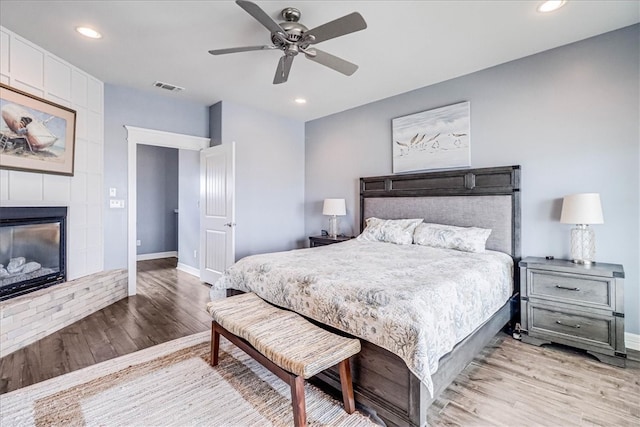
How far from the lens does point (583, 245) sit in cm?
268

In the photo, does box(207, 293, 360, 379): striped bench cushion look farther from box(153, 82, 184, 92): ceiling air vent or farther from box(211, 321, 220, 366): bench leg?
box(153, 82, 184, 92): ceiling air vent

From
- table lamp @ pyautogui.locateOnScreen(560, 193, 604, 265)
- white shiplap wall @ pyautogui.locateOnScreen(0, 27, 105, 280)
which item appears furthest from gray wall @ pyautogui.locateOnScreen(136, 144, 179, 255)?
table lamp @ pyautogui.locateOnScreen(560, 193, 604, 265)

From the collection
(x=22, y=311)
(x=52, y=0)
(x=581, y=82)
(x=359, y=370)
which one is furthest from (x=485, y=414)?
(x=52, y=0)

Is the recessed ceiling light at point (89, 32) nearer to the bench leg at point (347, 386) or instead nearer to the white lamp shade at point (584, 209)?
the bench leg at point (347, 386)

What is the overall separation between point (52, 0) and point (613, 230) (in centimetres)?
487

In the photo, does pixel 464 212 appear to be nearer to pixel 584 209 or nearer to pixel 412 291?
pixel 584 209

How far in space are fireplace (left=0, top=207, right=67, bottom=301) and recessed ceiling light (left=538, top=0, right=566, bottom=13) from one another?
15.4ft

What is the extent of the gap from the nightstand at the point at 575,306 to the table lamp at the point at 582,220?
0.12 metres

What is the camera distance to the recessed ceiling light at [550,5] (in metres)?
2.25

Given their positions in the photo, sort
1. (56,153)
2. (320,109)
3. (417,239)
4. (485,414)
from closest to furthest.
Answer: (485,414) → (56,153) → (417,239) → (320,109)

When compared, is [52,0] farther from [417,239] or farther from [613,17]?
[613,17]

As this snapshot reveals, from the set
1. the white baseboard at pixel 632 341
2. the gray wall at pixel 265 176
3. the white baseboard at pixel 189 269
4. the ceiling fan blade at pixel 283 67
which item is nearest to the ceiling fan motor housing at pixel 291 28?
the ceiling fan blade at pixel 283 67

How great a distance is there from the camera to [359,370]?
5.94 feet

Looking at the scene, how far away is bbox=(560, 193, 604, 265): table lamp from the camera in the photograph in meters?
2.54
